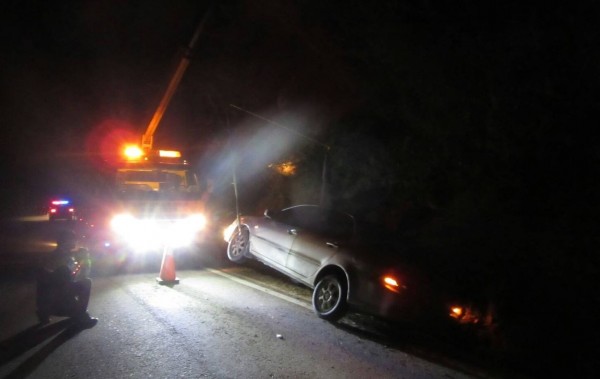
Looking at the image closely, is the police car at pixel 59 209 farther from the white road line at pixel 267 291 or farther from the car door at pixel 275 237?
the car door at pixel 275 237

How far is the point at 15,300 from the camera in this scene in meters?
6.90

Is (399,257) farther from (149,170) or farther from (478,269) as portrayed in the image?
(149,170)

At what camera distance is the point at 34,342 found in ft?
17.1

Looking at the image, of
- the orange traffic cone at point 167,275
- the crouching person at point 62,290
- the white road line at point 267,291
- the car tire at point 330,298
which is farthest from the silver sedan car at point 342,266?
the crouching person at point 62,290

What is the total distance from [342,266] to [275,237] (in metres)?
1.88

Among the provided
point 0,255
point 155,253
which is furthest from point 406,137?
point 0,255

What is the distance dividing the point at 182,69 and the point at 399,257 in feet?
22.4

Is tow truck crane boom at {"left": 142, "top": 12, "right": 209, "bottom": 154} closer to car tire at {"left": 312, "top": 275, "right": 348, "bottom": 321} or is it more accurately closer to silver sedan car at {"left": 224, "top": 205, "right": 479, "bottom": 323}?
silver sedan car at {"left": 224, "top": 205, "right": 479, "bottom": 323}

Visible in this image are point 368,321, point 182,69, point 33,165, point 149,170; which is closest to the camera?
point 368,321

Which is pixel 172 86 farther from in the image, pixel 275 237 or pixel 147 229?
pixel 275 237

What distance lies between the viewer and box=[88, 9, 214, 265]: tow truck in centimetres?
941

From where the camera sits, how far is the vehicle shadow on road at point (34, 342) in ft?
15.0

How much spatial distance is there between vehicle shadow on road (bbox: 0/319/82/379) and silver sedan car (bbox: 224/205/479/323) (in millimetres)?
3200

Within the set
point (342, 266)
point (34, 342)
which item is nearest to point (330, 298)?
point (342, 266)
